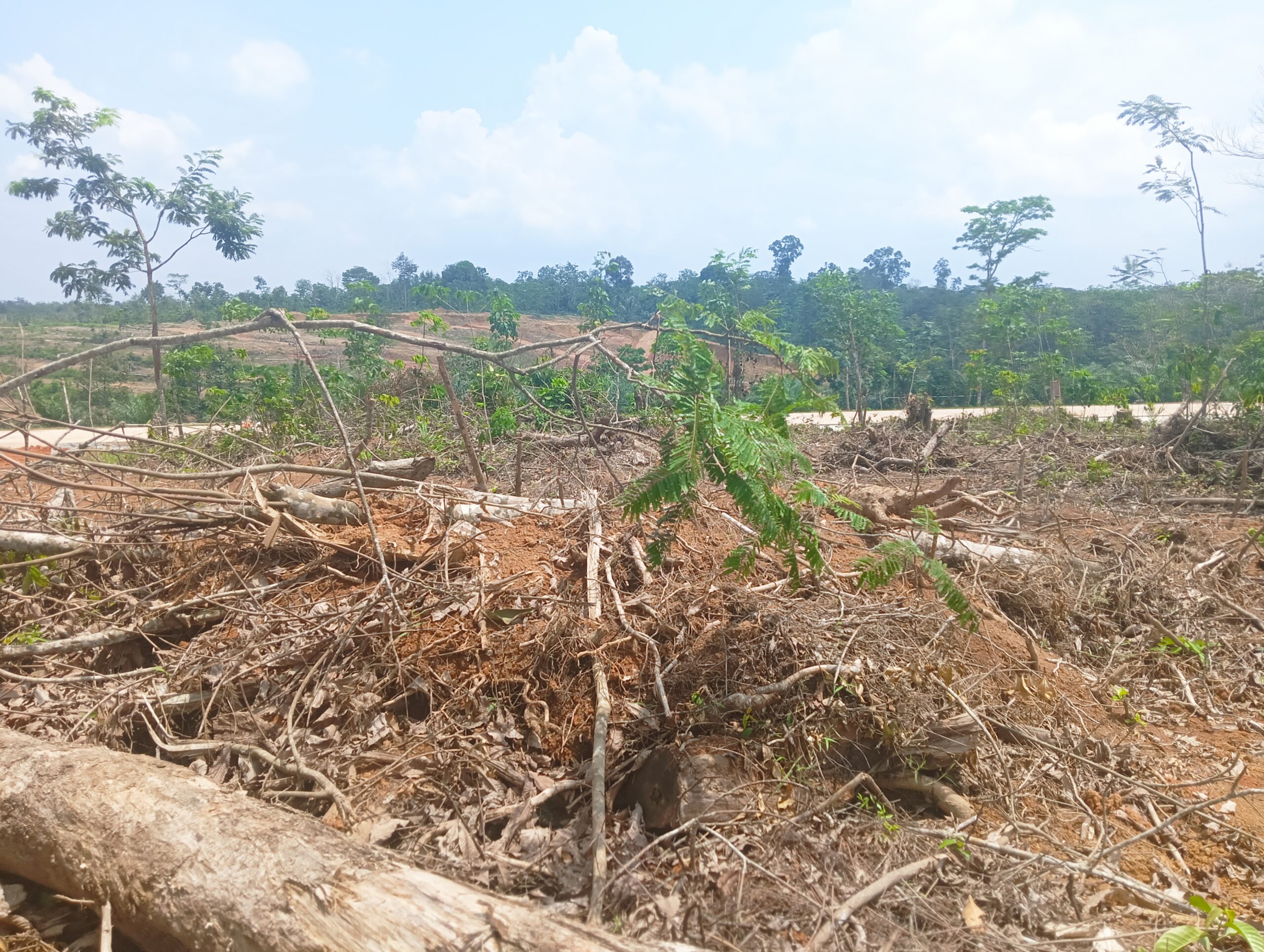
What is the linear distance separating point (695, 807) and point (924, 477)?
21.1 feet

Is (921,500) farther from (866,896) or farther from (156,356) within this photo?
(156,356)

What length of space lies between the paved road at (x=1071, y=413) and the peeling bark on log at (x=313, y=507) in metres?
6.84

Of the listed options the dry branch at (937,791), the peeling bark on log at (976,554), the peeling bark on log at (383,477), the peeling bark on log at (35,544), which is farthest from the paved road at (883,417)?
the dry branch at (937,791)

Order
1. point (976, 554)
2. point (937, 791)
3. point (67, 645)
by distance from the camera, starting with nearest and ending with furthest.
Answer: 1. point (937, 791)
2. point (67, 645)
3. point (976, 554)

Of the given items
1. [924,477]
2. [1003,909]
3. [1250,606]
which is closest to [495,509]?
[1003,909]

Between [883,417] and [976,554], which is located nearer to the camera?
[976,554]

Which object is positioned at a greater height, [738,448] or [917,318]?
[917,318]

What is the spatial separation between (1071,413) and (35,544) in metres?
14.6

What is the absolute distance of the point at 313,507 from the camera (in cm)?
376

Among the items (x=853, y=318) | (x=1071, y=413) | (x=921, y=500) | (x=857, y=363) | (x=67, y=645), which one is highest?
(x=853, y=318)

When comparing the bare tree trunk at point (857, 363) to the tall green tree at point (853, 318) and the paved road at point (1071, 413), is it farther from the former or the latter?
the paved road at point (1071, 413)

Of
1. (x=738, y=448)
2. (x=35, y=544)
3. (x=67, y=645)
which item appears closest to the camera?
(x=738, y=448)

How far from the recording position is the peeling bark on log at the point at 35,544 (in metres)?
3.68

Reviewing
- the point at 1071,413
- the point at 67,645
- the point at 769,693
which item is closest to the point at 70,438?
the point at 67,645
